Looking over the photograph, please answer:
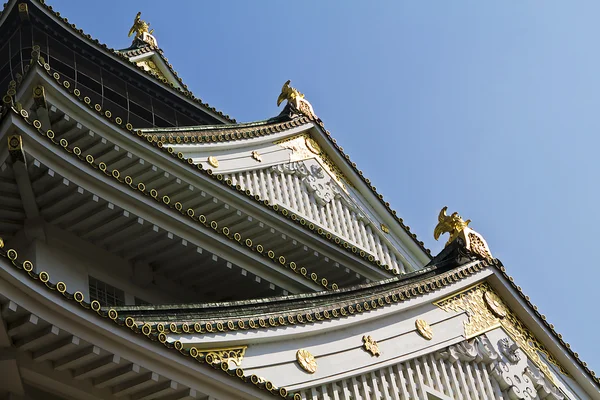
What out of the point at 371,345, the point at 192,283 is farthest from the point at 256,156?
the point at 371,345

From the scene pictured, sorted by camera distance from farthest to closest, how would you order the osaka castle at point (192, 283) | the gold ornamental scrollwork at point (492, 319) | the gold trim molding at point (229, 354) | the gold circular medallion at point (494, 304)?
the gold circular medallion at point (494, 304) < the gold ornamental scrollwork at point (492, 319) < the gold trim molding at point (229, 354) < the osaka castle at point (192, 283)

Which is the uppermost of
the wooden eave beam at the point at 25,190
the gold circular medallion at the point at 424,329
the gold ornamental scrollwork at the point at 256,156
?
the gold ornamental scrollwork at the point at 256,156

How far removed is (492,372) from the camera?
1568 centimetres

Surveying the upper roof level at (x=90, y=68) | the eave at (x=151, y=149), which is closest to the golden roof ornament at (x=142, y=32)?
the upper roof level at (x=90, y=68)

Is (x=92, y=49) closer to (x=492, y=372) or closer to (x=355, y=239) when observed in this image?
(x=355, y=239)

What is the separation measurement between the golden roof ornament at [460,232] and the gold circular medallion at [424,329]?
9.25 feet

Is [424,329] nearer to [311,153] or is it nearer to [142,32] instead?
[311,153]

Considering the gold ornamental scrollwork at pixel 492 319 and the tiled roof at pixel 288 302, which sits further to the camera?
the gold ornamental scrollwork at pixel 492 319

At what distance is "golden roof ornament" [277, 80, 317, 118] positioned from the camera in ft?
77.3

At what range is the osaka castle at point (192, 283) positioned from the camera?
9492 mm

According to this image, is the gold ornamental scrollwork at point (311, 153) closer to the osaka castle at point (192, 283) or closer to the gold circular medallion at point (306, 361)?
the osaka castle at point (192, 283)

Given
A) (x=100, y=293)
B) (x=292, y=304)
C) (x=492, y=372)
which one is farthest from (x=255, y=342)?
(x=492, y=372)

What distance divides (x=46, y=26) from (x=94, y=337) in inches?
471

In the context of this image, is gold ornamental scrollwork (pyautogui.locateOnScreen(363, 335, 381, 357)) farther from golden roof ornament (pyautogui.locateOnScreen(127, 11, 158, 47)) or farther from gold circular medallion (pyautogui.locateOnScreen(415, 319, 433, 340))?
golden roof ornament (pyautogui.locateOnScreen(127, 11, 158, 47))
